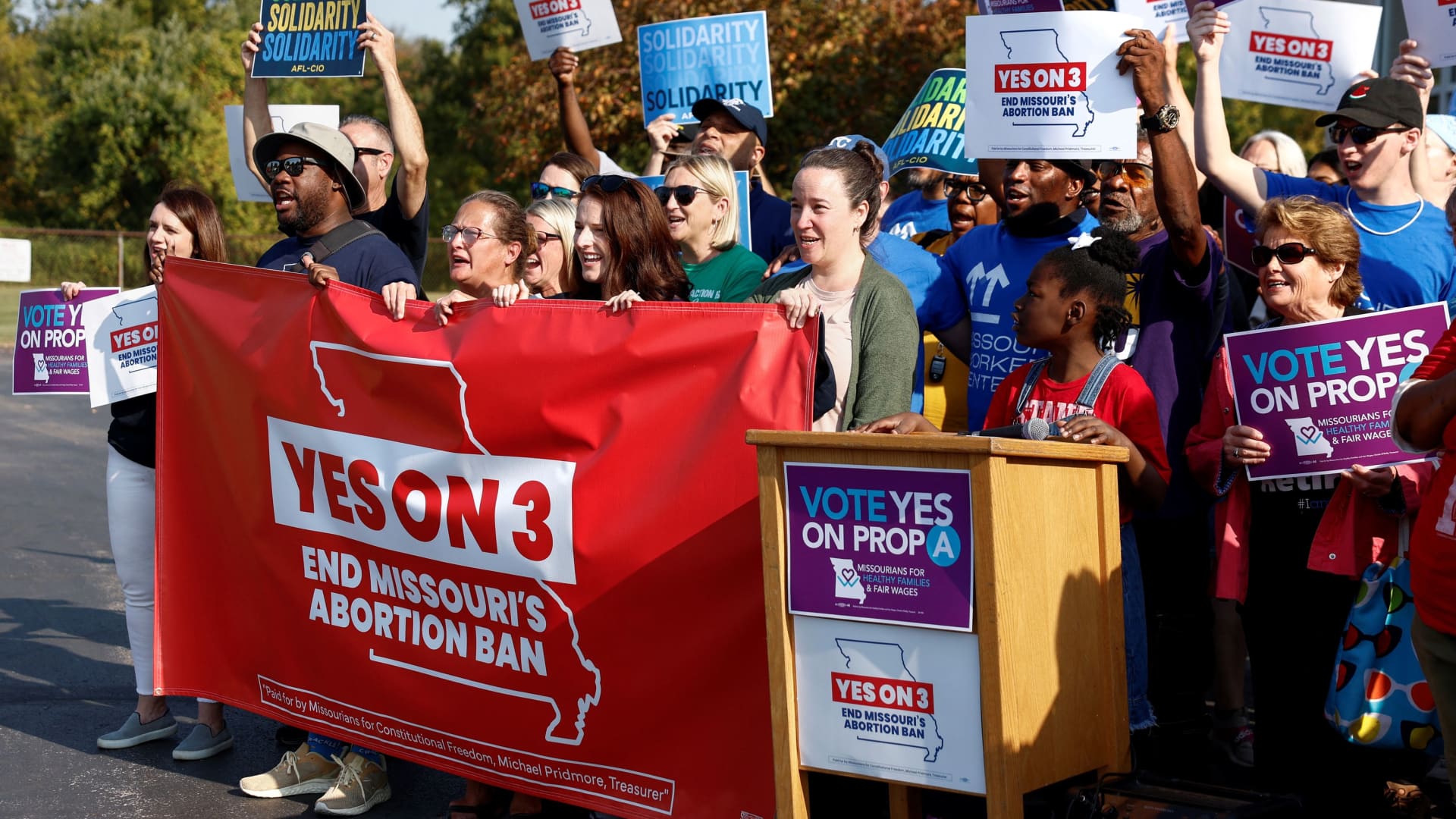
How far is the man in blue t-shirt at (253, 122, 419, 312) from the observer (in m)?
5.64

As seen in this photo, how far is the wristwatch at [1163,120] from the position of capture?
4641mm

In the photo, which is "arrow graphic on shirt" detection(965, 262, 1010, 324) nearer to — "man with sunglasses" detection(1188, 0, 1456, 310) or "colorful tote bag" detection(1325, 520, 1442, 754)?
"man with sunglasses" detection(1188, 0, 1456, 310)

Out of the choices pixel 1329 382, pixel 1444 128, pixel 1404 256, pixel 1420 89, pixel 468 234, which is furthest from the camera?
pixel 1444 128

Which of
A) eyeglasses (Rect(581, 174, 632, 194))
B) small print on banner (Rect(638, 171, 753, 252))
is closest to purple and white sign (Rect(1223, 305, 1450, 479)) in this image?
eyeglasses (Rect(581, 174, 632, 194))

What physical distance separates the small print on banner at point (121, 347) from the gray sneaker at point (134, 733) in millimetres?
1303

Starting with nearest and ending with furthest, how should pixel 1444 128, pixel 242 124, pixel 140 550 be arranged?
pixel 1444 128, pixel 140 550, pixel 242 124

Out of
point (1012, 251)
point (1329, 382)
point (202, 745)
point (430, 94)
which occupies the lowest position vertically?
point (202, 745)

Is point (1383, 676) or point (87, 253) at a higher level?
point (87, 253)

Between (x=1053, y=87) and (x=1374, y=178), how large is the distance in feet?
3.59

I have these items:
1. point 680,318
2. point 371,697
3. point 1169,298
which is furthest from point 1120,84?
point 371,697

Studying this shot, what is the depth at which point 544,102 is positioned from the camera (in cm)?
2384

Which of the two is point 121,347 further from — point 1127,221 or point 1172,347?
point 1172,347

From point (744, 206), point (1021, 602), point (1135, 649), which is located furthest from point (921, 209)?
point (1021, 602)

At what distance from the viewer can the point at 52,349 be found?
6582 mm
